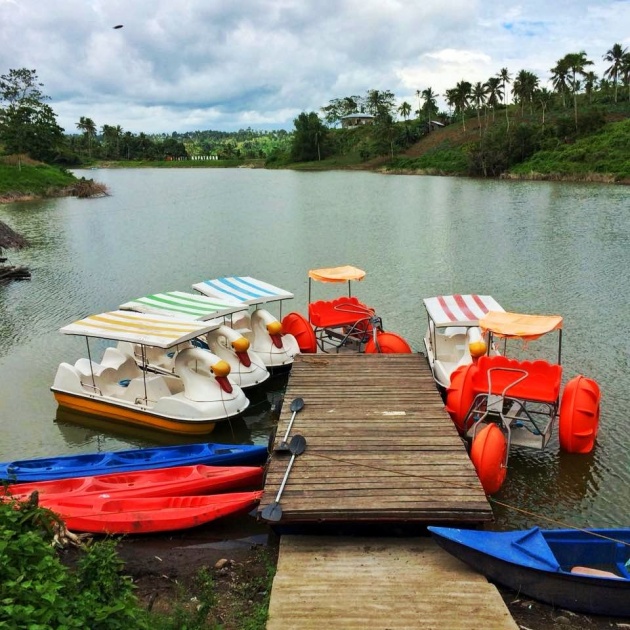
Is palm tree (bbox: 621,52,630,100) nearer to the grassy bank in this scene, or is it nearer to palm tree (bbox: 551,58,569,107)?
palm tree (bbox: 551,58,569,107)

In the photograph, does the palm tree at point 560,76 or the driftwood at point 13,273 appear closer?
the driftwood at point 13,273

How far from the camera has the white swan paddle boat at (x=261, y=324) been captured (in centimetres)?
1612

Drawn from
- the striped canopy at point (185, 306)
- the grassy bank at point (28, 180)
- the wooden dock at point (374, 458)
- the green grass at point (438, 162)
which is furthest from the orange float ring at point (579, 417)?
the green grass at point (438, 162)

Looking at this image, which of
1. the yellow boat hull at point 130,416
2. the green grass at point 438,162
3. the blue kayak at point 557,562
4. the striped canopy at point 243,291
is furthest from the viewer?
the green grass at point 438,162

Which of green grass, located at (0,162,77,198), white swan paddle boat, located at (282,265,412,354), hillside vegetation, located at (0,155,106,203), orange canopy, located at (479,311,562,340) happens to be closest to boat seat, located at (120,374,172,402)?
white swan paddle boat, located at (282,265,412,354)

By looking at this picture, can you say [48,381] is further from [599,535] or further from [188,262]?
[188,262]

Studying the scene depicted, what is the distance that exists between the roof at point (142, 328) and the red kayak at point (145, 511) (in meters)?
3.92

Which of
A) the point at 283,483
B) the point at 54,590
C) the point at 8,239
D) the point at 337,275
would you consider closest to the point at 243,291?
the point at 337,275

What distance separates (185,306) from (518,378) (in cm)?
864

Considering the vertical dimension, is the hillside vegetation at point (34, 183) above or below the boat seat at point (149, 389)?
above

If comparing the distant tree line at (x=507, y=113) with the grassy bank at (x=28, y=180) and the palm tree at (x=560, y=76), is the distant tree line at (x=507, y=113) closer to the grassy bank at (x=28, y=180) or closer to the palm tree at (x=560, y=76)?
the palm tree at (x=560, y=76)

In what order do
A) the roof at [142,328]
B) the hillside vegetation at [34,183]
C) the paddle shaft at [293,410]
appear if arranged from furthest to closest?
the hillside vegetation at [34,183] < the roof at [142,328] < the paddle shaft at [293,410]

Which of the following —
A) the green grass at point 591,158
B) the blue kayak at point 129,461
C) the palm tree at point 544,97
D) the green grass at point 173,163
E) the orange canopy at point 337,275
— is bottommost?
the blue kayak at point 129,461

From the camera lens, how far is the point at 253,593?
8.12 metres
